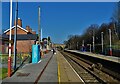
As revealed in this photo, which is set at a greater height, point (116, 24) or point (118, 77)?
point (116, 24)

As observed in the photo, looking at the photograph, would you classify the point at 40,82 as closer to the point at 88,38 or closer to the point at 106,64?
the point at 106,64

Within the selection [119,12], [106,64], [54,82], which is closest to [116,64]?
[106,64]

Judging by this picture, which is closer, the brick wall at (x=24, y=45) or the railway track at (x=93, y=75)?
the railway track at (x=93, y=75)

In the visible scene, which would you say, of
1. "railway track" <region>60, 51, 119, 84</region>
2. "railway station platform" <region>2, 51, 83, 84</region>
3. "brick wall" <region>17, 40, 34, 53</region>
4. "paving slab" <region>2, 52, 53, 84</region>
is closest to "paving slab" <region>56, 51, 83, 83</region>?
"railway station platform" <region>2, 51, 83, 84</region>

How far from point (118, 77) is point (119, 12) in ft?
255

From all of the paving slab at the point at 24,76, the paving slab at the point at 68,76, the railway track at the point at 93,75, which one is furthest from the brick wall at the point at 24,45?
the paving slab at the point at 24,76

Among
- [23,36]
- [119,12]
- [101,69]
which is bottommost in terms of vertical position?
[101,69]

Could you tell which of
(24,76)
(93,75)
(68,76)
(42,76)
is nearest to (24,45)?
(93,75)

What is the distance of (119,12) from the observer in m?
94.6

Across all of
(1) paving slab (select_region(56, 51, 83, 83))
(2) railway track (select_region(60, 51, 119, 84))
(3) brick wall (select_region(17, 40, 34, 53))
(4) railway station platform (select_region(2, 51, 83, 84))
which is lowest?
(2) railway track (select_region(60, 51, 119, 84))

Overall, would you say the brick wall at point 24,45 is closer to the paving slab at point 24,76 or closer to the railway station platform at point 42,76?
the railway station platform at point 42,76

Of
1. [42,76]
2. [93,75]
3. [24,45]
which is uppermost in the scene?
[24,45]

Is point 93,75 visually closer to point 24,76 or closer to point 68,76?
point 68,76

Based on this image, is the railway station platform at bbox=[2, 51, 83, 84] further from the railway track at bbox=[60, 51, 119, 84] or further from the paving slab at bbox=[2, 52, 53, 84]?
the railway track at bbox=[60, 51, 119, 84]
